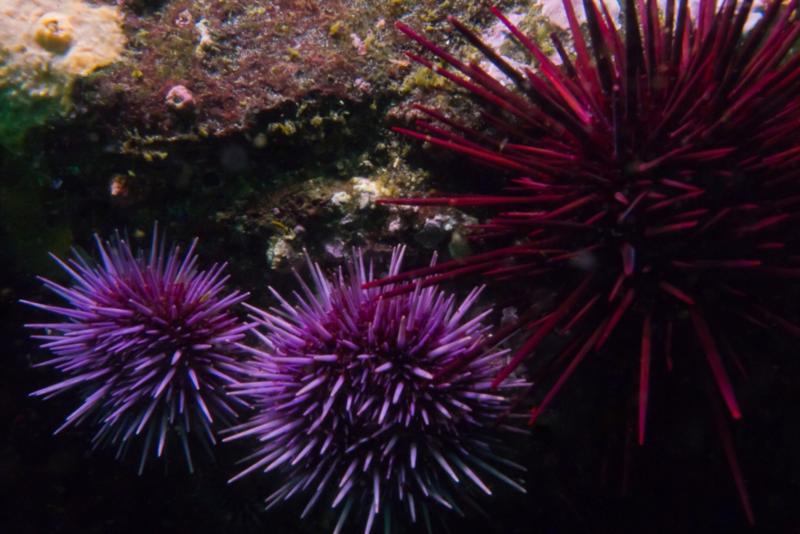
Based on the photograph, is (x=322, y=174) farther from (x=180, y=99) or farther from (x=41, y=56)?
(x=41, y=56)

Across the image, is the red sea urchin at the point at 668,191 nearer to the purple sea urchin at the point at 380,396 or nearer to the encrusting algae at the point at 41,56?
the purple sea urchin at the point at 380,396

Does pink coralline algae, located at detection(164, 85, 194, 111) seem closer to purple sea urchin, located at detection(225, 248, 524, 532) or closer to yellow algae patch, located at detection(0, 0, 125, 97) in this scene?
yellow algae patch, located at detection(0, 0, 125, 97)

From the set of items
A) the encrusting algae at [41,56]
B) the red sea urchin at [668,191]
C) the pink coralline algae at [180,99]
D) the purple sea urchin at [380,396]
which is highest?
the encrusting algae at [41,56]

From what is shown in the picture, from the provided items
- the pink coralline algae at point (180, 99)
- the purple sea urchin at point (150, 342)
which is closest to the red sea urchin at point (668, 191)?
the purple sea urchin at point (150, 342)

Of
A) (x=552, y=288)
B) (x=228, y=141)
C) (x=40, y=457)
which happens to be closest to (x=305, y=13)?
(x=228, y=141)

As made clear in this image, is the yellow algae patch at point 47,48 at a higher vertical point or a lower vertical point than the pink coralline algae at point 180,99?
higher

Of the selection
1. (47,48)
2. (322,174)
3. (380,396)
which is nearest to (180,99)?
(322,174)

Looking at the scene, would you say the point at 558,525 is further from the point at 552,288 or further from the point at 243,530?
Answer: the point at 243,530

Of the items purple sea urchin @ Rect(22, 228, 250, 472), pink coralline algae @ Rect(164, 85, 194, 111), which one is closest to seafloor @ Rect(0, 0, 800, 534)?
pink coralline algae @ Rect(164, 85, 194, 111)
